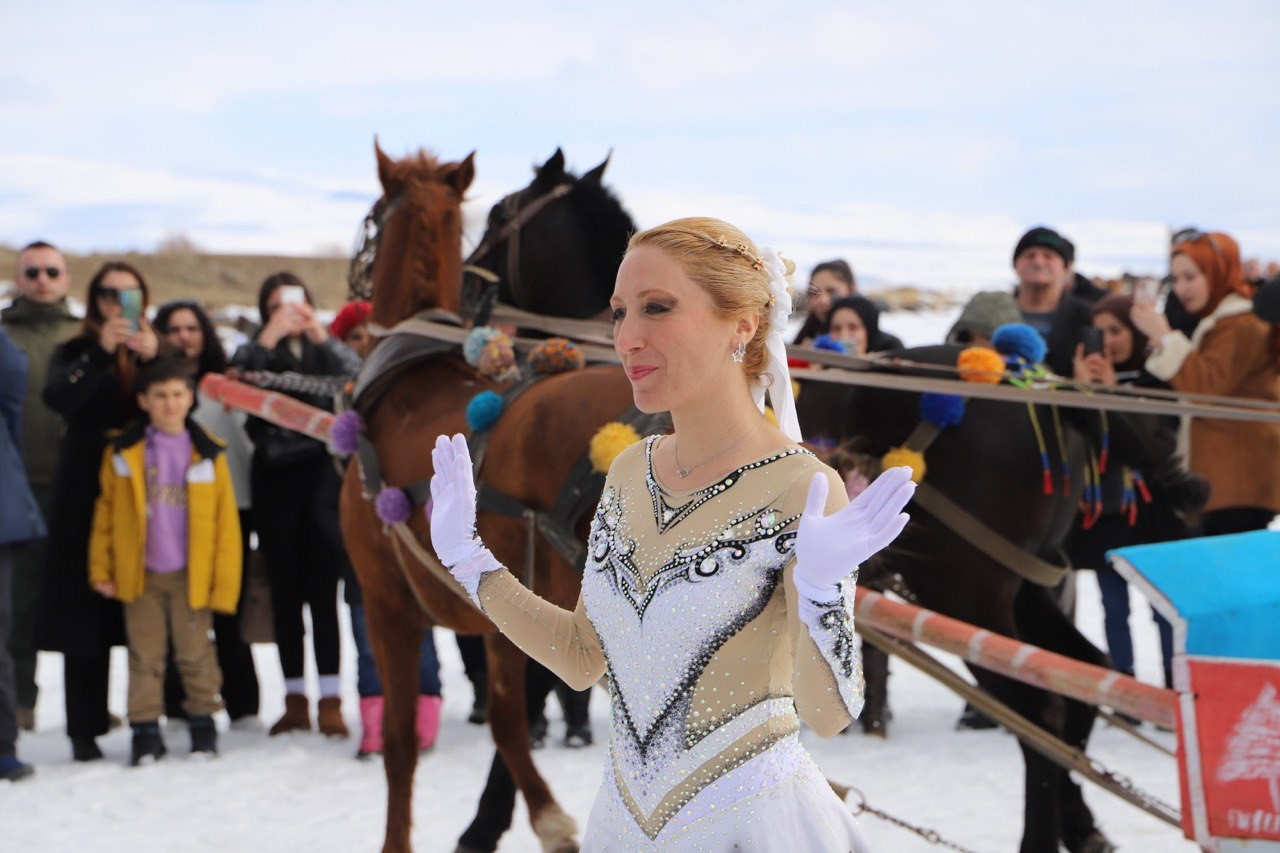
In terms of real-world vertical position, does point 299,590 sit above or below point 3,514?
below

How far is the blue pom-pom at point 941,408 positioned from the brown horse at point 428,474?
3.67ft

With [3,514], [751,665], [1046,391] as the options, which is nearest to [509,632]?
[751,665]

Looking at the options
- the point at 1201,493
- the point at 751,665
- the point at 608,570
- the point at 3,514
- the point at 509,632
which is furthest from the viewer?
the point at 3,514

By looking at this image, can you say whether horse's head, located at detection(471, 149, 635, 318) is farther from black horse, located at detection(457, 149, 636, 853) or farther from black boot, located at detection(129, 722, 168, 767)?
black boot, located at detection(129, 722, 168, 767)

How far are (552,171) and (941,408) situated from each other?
1493mm

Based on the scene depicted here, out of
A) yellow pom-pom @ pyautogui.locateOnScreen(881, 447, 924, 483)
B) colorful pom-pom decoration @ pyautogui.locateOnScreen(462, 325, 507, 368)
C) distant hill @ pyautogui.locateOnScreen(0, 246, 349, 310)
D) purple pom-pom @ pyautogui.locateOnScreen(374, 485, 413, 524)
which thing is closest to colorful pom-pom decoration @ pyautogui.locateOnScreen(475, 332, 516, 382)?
colorful pom-pom decoration @ pyautogui.locateOnScreen(462, 325, 507, 368)

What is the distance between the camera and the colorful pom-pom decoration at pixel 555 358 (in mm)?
3781

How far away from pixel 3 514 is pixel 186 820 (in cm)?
149

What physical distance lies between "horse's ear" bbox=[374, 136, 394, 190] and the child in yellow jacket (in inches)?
69.0

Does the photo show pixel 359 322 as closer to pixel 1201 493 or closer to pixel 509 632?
pixel 1201 493

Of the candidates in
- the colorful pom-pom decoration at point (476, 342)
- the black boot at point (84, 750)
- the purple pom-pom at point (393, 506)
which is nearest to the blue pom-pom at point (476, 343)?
the colorful pom-pom decoration at point (476, 342)

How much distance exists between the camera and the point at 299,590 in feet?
19.5

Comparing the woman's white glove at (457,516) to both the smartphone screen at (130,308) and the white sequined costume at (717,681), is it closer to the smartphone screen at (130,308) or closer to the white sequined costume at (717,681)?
the white sequined costume at (717,681)

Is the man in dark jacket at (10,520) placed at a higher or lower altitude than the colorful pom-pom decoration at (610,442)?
lower
